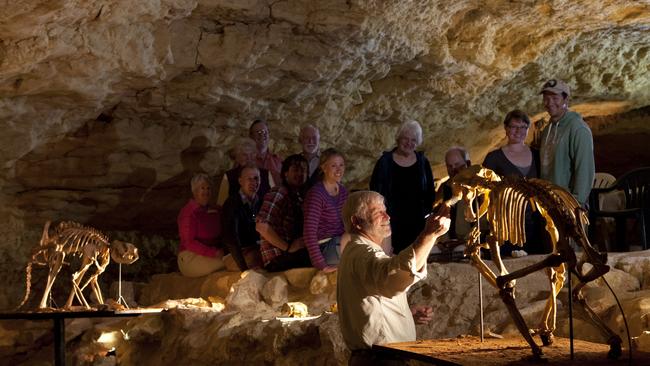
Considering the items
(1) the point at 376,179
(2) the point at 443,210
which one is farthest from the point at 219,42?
(2) the point at 443,210

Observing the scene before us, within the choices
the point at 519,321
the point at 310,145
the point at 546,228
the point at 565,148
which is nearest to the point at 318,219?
the point at 310,145

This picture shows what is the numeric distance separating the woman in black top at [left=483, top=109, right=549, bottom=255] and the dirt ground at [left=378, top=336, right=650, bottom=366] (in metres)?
2.90

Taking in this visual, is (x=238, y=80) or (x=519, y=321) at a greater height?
(x=238, y=80)

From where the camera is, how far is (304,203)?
7.65m

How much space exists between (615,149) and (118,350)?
31.4 ft

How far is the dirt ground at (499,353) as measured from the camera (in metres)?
3.89

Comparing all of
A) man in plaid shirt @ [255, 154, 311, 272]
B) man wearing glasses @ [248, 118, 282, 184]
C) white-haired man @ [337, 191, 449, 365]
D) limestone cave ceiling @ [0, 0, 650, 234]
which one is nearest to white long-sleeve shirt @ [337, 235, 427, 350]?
white-haired man @ [337, 191, 449, 365]

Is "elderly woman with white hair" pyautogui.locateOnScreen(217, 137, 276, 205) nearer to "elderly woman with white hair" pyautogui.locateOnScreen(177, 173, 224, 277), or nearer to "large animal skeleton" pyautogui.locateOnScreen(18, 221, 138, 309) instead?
"elderly woman with white hair" pyautogui.locateOnScreen(177, 173, 224, 277)

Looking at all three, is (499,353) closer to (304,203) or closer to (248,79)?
(304,203)

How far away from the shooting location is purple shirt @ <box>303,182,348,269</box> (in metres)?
7.51

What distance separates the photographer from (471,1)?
902 cm

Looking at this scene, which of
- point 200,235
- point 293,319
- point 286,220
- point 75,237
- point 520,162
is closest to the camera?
point 293,319

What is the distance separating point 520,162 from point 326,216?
1.68 metres

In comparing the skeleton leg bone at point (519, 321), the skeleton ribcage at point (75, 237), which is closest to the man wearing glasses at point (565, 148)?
the skeleton leg bone at point (519, 321)
